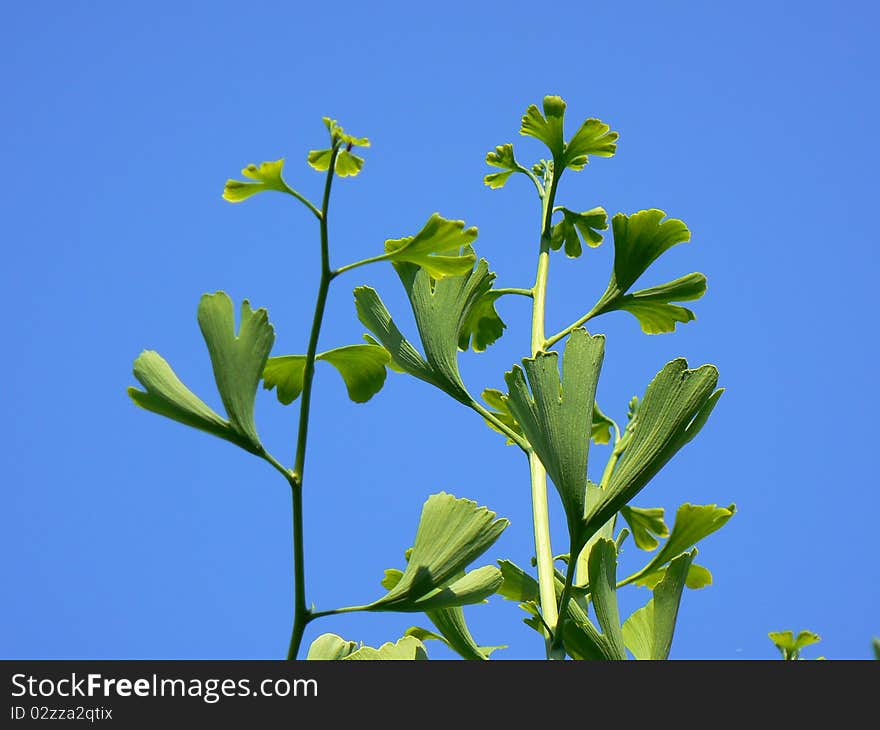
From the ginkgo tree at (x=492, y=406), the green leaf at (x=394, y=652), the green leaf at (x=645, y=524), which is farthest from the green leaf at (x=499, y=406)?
the green leaf at (x=394, y=652)

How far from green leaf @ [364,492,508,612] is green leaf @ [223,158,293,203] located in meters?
0.42

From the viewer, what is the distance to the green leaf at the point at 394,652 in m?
1.09

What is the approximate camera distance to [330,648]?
1.14 m

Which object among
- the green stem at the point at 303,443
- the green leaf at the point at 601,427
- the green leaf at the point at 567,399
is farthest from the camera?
the green leaf at the point at 601,427

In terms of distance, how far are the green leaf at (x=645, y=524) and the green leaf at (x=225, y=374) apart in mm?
820

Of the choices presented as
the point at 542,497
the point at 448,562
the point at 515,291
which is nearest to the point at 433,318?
the point at 515,291

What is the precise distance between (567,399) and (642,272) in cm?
41

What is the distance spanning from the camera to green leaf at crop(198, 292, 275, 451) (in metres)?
1.03

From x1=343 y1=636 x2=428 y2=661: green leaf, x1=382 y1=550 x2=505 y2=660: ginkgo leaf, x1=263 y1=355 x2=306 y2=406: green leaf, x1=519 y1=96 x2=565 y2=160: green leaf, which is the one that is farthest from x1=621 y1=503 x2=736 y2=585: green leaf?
x1=519 y1=96 x2=565 y2=160: green leaf

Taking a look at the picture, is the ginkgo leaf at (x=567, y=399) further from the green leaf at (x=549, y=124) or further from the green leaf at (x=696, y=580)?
the green leaf at (x=549, y=124)
